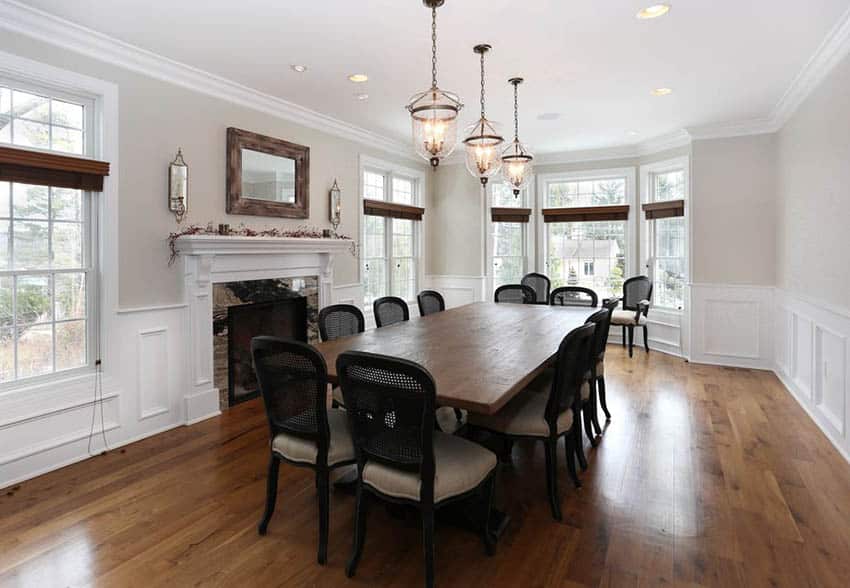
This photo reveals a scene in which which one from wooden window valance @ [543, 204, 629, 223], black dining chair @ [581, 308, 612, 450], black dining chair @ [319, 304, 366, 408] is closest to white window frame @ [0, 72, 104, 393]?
black dining chair @ [319, 304, 366, 408]

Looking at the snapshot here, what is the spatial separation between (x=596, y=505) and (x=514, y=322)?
1590mm

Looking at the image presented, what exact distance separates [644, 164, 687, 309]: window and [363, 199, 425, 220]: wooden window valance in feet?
10.2

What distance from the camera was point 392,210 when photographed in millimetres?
6488

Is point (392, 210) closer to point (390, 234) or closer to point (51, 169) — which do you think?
point (390, 234)

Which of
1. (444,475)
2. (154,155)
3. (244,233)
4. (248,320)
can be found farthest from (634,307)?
(154,155)

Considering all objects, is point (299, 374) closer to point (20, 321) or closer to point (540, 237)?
point (20, 321)

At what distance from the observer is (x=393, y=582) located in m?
2.03

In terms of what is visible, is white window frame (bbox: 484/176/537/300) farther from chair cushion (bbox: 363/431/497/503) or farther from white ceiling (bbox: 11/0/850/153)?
chair cushion (bbox: 363/431/497/503)

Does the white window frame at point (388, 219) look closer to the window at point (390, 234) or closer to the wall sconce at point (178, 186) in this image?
the window at point (390, 234)

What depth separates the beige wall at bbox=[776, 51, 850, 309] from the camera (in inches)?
131

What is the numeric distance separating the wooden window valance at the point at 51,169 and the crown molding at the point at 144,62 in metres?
0.73

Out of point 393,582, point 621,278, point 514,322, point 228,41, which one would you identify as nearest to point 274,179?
point 228,41

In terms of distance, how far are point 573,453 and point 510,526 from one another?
690 millimetres

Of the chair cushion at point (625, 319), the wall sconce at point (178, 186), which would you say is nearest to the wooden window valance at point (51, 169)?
the wall sconce at point (178, 186)
